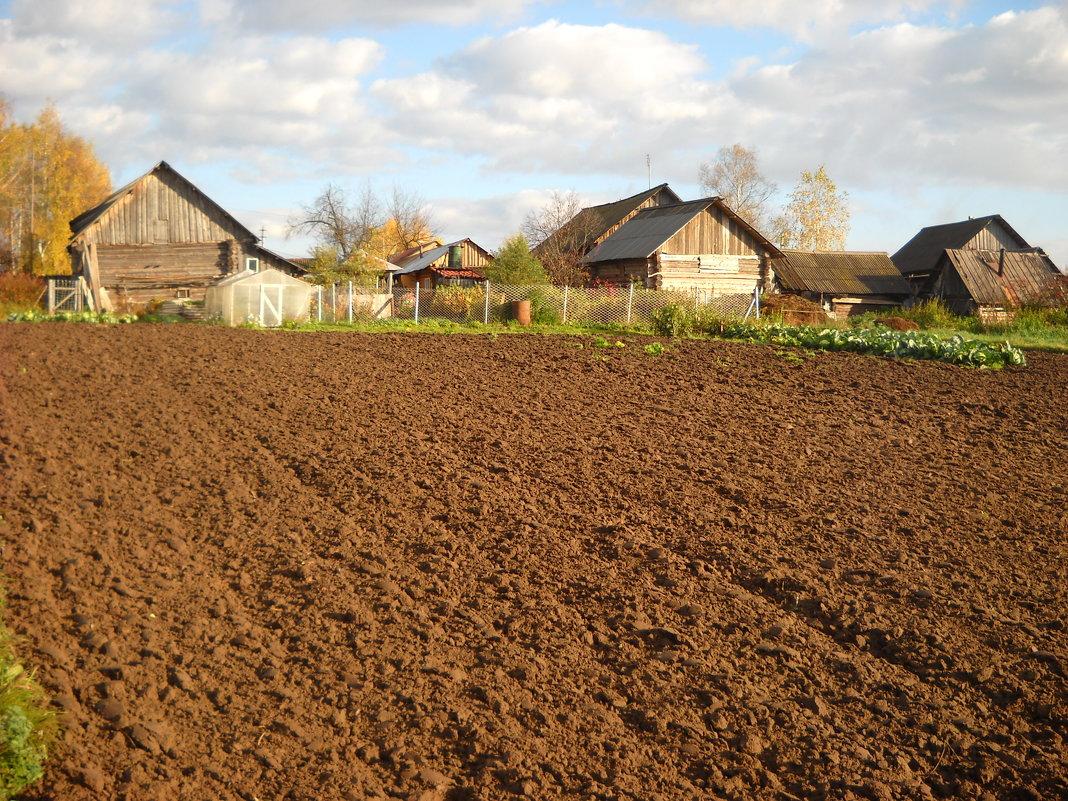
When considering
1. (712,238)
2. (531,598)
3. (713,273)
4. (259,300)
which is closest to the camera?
(531,598)

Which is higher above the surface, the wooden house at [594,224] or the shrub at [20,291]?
the wooden house at [594,224]

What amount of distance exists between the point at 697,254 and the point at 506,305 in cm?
1093

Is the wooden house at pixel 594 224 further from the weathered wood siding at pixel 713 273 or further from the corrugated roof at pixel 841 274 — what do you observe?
the corrugated roof at pixel 841 274

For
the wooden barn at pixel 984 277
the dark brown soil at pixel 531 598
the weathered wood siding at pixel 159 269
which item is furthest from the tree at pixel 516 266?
the wooden barn at pixel 984 277

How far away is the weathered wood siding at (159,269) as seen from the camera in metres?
28.2

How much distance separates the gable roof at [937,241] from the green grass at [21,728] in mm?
46658

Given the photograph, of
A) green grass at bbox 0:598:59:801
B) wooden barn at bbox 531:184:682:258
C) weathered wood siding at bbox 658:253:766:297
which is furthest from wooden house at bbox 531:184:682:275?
green grass at bbox 0:598:59:801

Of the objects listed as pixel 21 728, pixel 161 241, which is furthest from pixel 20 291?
pixel 21 728

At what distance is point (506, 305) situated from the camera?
2208 cm

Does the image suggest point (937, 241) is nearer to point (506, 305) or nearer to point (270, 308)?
point (506, 305)

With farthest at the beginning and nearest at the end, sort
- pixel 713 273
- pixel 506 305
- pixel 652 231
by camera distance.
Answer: pixel 652 231, pixel 713 273, pixel 506 305

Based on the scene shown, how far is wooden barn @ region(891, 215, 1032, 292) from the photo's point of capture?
45750 millimetres

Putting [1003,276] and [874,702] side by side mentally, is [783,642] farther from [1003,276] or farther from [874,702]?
[1003,276]

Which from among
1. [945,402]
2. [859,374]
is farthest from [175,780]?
[859,374]
